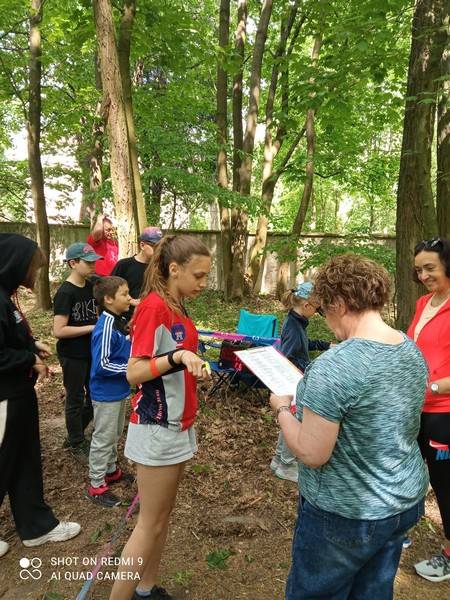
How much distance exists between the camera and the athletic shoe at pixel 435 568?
2.49m

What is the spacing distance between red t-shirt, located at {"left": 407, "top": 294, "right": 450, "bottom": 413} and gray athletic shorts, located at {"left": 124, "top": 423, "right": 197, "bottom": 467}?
1426 mm

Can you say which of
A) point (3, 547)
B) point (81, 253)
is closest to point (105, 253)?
point (81, 253)

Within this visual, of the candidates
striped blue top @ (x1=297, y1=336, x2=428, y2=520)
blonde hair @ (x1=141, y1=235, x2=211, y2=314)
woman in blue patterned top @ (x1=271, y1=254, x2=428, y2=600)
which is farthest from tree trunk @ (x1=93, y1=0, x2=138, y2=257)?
striped blue top @ (x1=297, y1=336, x2=428, y2=520)

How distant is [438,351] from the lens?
7.68 feet

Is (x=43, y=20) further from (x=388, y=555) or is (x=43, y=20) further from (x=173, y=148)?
(x=388, y=555)

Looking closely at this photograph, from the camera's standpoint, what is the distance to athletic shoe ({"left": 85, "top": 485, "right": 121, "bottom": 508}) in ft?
10.1

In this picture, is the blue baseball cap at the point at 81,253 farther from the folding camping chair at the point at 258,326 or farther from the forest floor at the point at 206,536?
the folding camping chair at the point at 258,326

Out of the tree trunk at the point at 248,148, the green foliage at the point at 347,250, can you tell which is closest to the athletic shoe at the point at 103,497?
the green foliage at the point at 347,250

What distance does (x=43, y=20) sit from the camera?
318 inches

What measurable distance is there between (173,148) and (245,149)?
2234 mm

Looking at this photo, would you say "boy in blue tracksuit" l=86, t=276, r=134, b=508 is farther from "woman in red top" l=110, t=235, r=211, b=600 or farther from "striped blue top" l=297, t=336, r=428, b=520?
"striped blue top" l=297, t=336, r=428, b=520

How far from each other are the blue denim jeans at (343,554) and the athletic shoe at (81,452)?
256cm

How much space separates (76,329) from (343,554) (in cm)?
264

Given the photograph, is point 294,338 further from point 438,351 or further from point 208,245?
point 208,245
